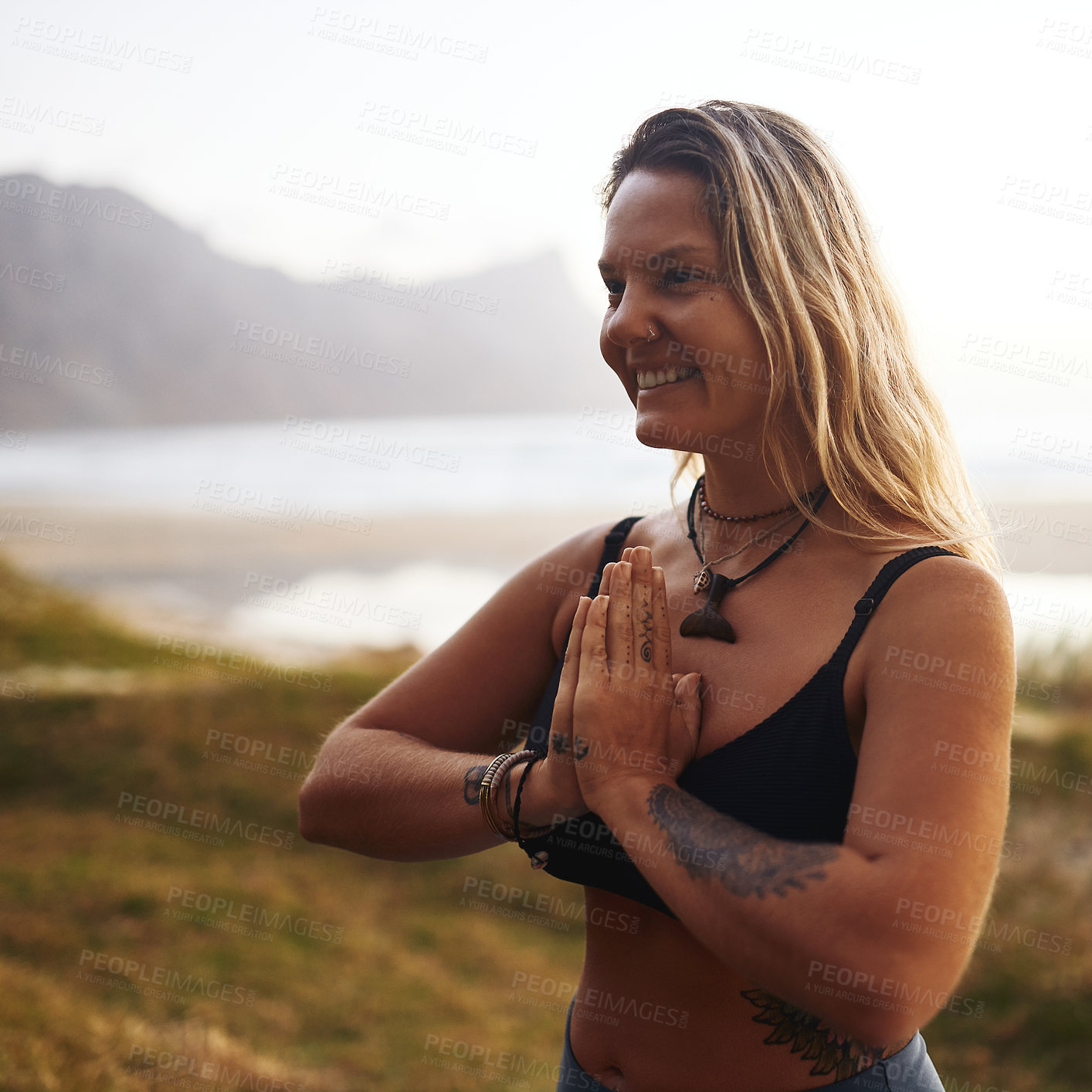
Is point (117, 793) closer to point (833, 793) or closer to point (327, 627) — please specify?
point (327, 627)

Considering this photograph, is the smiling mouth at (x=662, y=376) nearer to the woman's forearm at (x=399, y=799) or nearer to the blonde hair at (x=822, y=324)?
the blonde hair at (x=822, y=324)

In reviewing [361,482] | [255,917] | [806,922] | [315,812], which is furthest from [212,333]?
[806,922]

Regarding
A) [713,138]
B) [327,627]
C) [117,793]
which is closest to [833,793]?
[713,138]

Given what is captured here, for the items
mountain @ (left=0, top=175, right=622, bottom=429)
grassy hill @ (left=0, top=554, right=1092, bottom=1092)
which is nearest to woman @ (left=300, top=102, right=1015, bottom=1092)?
mountain @ (left=0, top=175, right=622, bottom=429)

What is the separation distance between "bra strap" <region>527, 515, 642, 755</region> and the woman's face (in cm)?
27

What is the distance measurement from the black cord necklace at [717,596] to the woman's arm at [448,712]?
23 cm

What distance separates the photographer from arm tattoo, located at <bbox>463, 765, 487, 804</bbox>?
4.52 ft

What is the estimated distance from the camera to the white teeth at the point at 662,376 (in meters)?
1.36

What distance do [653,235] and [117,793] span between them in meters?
4.04

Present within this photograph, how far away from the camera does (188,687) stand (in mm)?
4664

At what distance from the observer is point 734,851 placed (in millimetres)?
1065

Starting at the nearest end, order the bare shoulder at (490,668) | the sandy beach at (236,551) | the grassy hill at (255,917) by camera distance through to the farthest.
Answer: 1. the bare shoulder at (490,668)
2. the grassy hill at (255,917)
3. the sandy beach at (236,551)

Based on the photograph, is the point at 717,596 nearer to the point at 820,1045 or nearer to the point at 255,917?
the point at 820,1045

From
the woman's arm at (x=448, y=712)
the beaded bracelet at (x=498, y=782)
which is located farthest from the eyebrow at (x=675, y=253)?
the beaded bracelet at (x=498, y=782)
